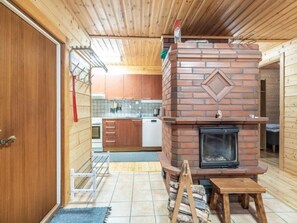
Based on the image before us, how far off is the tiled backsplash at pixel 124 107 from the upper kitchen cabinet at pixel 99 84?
1.25 feet

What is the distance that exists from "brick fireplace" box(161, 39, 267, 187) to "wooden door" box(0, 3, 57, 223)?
1396mm

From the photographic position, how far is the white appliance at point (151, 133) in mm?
5590

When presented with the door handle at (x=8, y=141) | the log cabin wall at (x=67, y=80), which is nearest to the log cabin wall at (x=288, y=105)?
the log cabin wall at (x=67, y=80)

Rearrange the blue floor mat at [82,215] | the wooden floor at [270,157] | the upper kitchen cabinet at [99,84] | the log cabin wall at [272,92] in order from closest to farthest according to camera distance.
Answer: the blue floor mat at [82,215] → the wooden floor at [270,157] → the upper kitchen cabinet at [99,84] → the log cabin wall at [272,92]

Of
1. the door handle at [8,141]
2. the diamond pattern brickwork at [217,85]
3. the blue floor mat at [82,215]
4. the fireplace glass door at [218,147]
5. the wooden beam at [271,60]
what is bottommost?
the blue floor mat at [82,215]

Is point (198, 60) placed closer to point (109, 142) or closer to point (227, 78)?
point (227, 78)

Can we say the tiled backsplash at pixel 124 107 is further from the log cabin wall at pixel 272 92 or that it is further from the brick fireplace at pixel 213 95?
the brick fireplace at pixel 213 95

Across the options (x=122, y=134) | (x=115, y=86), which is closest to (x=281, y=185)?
(x=122, y=134)

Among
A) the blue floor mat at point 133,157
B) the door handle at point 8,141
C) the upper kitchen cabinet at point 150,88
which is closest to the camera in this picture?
the door handle at point 8,141

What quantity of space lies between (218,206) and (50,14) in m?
2.78

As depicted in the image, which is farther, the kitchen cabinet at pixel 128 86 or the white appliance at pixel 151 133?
the kitchen cabinet at pixel 128 86

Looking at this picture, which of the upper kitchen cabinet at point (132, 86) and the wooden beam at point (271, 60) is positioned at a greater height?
the wooden beam at point (271, 60)

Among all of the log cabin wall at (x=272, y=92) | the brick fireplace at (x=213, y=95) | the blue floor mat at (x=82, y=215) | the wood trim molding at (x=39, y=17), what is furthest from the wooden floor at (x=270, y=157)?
the wood trim molding at (x=39, y=17)

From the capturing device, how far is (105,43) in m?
3.90
